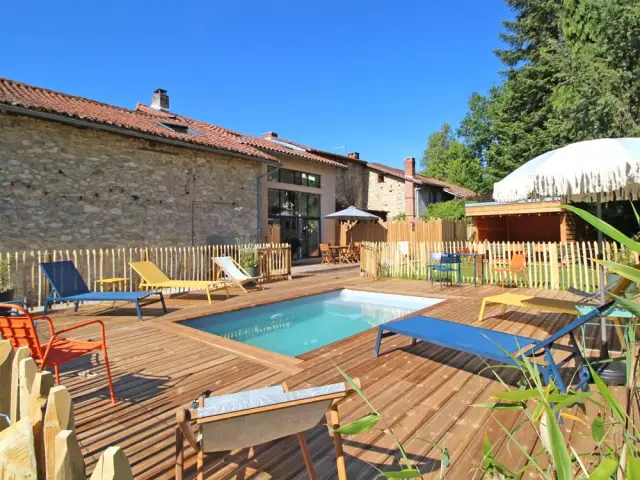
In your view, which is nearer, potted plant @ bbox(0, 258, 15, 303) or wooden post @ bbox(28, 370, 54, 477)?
wooden post @ bbox(28, 370, 54, 477)

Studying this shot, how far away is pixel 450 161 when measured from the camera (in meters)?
43.1

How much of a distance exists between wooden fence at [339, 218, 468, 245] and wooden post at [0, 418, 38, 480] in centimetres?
1792

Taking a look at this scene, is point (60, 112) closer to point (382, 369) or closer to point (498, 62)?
point (382, 369)

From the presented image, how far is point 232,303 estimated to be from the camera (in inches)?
295

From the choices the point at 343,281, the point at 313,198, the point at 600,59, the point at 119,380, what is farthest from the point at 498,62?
the point at 119,380

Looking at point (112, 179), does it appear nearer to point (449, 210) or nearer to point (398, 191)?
point (398, 191)

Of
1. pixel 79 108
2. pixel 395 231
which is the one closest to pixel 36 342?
pixel 79 108

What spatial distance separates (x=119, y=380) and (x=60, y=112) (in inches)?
327

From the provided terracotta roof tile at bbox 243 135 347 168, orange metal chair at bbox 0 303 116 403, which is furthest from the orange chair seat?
terracotta roof tile at bbox 243 135 347 168

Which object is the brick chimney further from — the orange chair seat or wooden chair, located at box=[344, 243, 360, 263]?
the orange chair seat

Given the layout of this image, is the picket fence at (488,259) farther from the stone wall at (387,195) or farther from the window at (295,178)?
the stone wall at (387,195)

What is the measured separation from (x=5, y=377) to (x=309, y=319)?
592cm

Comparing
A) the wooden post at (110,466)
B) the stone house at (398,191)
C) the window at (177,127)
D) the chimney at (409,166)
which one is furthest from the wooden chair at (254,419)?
the chimney at (409,166)

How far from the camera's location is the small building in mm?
15492
